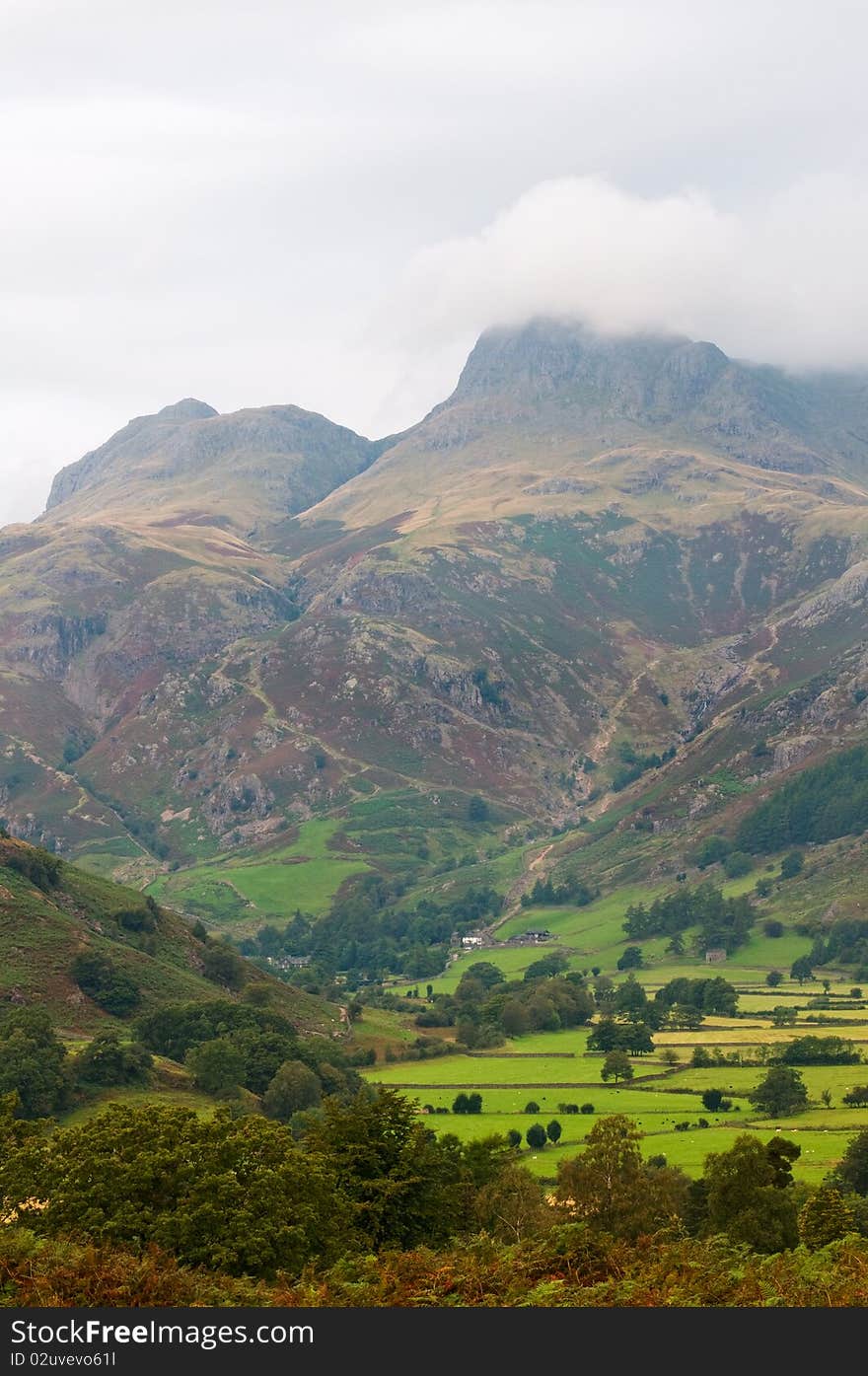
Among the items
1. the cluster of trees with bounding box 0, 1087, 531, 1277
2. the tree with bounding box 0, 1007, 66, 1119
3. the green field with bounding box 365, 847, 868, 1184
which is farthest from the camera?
the green field with bounding box 365, 847, 868, 1184

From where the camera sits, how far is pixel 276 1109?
126 m

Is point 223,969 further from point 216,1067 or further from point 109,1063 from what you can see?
point 109,1063

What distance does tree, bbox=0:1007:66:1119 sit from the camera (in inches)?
4151

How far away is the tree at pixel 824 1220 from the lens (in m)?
65.2

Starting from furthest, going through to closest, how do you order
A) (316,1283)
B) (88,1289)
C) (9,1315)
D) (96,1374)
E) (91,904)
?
(91,904)
(316,1283)
(88,1289)
(9,1315)
(96,1374)

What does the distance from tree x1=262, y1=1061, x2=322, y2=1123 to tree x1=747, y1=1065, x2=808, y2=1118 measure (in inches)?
2054

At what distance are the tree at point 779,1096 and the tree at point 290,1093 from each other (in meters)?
52.2

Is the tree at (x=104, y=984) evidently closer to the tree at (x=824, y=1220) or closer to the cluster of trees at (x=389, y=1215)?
the cluster of trees at (x=389, y=1215)

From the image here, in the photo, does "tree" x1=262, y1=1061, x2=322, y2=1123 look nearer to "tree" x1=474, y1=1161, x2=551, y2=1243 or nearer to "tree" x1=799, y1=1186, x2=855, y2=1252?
"tree" x1=474, y1=1161, x2=551, y2=1243

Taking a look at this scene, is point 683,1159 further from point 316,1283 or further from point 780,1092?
point 316,1283

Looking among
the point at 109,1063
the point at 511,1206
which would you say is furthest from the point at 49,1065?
the point at 511,1206

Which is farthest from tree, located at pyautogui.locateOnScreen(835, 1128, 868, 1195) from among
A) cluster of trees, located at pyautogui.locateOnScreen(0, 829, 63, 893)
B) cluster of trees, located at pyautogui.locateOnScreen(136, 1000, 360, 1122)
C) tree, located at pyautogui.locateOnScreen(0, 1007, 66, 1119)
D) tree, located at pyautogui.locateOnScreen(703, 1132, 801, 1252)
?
cluster of trees, located at pyautogui.locateOnScreen(0, 829, 63, 893)

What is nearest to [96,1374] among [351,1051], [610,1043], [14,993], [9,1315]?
[9,1315]

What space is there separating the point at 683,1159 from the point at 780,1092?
29.2 metres
